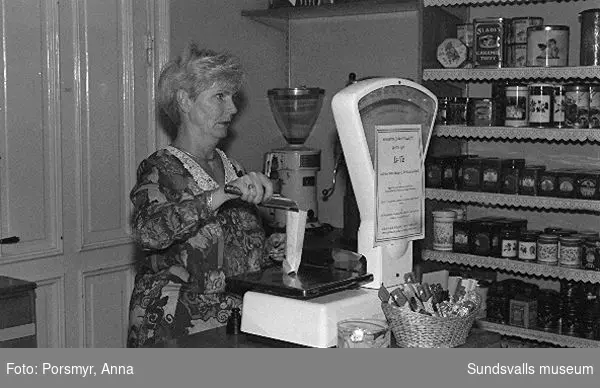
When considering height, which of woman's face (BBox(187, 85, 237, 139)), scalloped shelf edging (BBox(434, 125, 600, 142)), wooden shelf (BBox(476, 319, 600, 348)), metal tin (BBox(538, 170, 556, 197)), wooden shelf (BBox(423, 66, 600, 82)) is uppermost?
wooden shelf (BBox(423, 66, 600, 82))

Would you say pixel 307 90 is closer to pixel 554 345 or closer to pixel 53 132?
pixel 53 132

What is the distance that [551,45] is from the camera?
3270 millimetres

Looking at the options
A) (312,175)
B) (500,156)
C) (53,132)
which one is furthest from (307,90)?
(53,132)

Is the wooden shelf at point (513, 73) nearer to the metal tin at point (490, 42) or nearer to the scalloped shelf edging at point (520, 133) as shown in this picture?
the metal tin at point (490, 42)

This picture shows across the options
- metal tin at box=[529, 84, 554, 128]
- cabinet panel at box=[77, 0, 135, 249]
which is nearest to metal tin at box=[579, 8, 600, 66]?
metal tin at box=[529, 84, 554, 128]

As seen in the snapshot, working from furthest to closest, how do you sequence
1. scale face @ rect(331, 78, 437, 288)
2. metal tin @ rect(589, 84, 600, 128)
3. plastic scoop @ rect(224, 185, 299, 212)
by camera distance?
metal tin @ rect(589, 84, 600, 128)
plastic scoop @ rect(224, 185, 299, 212)
scale face @ rect(331, 78, 437, 288)

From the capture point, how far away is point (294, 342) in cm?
183

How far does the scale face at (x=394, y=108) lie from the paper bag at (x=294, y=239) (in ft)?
0.67

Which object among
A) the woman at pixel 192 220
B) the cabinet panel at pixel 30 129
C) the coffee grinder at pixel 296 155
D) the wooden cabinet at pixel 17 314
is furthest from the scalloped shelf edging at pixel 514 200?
the wooden cabinet at pixel 17 314

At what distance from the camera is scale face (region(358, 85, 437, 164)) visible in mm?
1855

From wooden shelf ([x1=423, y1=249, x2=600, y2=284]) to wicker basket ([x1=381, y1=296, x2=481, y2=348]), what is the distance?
5.26 feet

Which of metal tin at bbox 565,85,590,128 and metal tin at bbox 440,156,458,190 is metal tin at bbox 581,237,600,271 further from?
metal tin at bbox 440,156,458,190

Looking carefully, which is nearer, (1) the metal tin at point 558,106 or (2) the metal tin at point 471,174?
(1) the metal tin at point 558,106

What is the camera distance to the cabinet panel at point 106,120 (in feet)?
11.5
